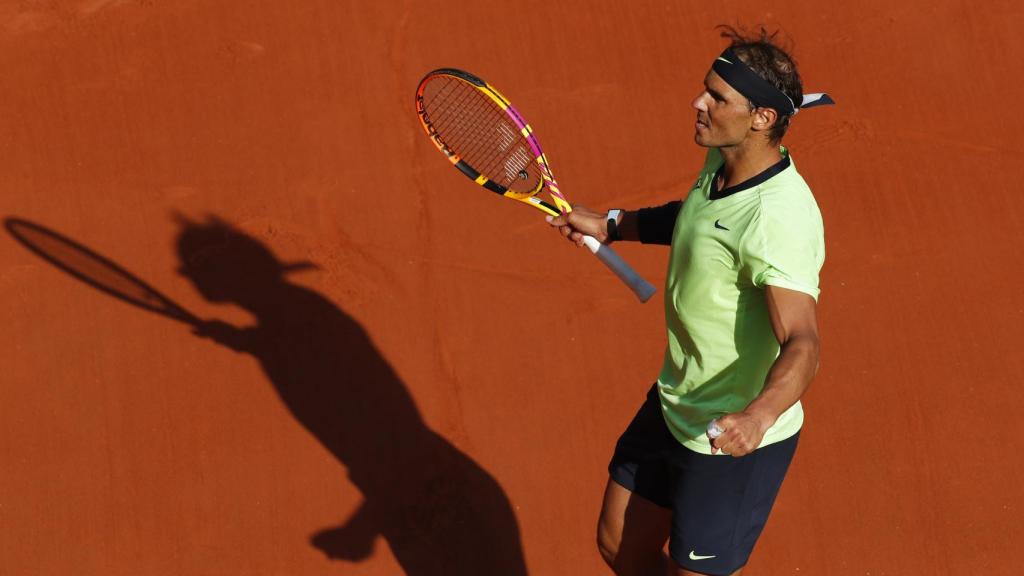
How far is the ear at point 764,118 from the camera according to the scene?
3650 mm

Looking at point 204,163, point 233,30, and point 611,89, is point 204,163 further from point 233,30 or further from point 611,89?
point 611,89

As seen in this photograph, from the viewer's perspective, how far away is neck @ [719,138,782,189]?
144 inches

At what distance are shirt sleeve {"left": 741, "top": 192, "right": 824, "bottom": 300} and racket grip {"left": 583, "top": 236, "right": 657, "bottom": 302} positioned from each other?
69 cm

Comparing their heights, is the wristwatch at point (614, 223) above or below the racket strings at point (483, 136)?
below

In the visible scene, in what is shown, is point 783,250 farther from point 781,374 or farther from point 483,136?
point 483,136

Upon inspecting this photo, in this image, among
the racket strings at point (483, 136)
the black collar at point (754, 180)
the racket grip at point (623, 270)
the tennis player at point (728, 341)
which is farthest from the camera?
the racket strings at point (483, 136)

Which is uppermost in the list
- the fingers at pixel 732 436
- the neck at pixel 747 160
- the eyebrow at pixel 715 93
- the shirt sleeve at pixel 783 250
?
the eyebrow at pixel 715 93

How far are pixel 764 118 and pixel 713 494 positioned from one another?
1.14 metres

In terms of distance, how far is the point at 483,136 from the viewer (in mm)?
4922

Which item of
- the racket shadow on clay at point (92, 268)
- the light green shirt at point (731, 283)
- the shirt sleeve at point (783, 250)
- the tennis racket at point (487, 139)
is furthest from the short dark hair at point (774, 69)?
the racket shadow on clay at point (92, 268)

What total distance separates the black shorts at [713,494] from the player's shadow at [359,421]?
5.02 ft

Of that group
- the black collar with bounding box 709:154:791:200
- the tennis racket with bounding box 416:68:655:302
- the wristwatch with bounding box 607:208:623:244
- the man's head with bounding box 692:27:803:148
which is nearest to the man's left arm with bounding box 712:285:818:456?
the black collar with bounding box 709:154:791:200

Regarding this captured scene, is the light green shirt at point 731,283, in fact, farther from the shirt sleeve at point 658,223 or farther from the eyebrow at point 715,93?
the shirt sleeve at point 658,223

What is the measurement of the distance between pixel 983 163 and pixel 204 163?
389cm
